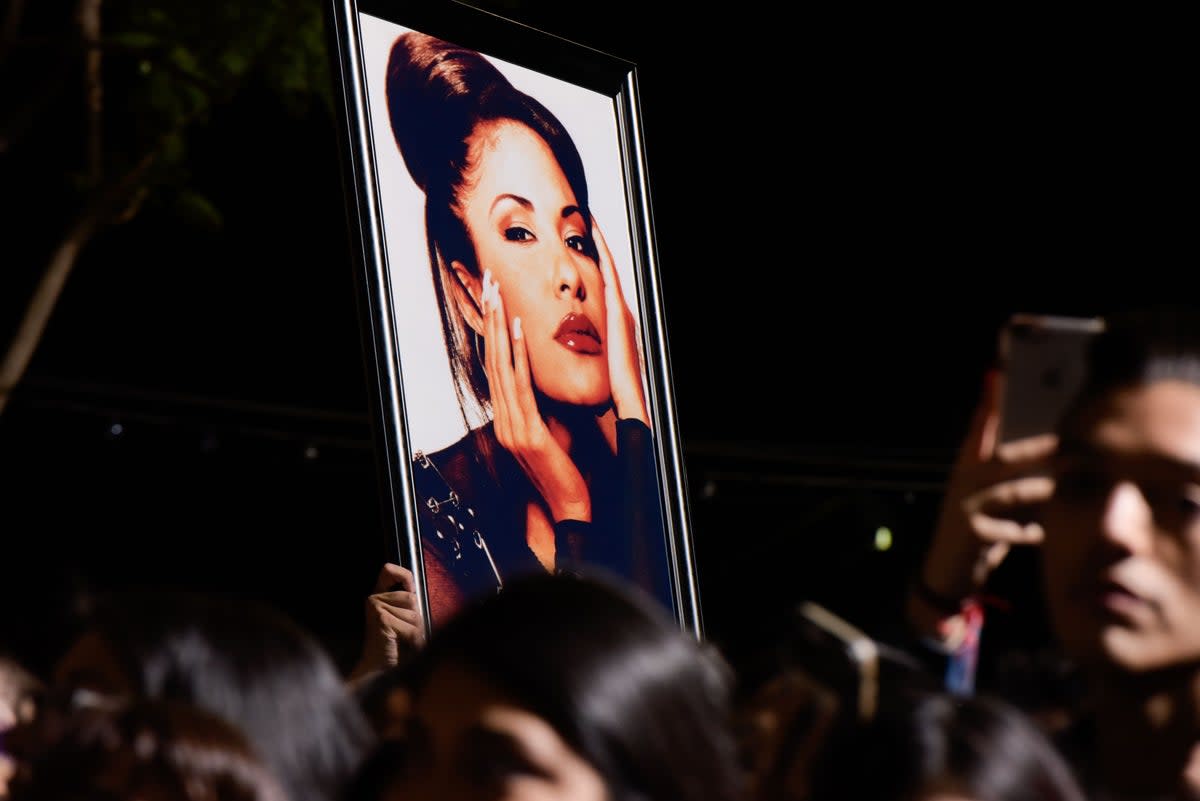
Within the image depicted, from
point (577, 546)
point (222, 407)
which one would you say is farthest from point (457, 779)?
point (222, 407)

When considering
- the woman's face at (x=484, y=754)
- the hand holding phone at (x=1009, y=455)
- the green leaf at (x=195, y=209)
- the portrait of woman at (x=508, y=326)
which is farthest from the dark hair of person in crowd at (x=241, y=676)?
the green leaf at (x=195, y=209)

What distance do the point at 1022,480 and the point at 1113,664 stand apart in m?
0.28

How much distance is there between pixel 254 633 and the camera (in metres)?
2.18

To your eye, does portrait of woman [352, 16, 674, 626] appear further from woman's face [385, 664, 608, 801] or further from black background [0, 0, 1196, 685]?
black background [0, 0, 1196, 685]

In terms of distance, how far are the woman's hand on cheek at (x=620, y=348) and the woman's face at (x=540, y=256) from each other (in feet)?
0.09

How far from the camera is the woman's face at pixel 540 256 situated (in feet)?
9.71

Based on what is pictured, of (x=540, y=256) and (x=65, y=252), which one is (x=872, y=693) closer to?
(x=540, y=256)

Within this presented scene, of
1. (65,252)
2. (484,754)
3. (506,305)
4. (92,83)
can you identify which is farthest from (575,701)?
(92,83)

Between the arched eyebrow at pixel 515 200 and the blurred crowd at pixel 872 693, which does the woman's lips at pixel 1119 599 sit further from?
the arched eyebrow at pixel 515 200

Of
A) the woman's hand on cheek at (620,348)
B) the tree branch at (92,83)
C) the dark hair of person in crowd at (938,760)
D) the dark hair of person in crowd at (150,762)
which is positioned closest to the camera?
the dark hair of person in crowd at (938,760)

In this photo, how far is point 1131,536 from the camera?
5.36 feet

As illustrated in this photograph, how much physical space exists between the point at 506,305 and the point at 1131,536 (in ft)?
5.03

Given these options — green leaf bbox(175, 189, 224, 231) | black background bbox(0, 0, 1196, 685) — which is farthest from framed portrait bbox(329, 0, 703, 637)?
black background bbox(0, 0, 1196, 685)

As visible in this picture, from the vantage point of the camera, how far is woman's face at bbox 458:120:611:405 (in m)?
2.96
